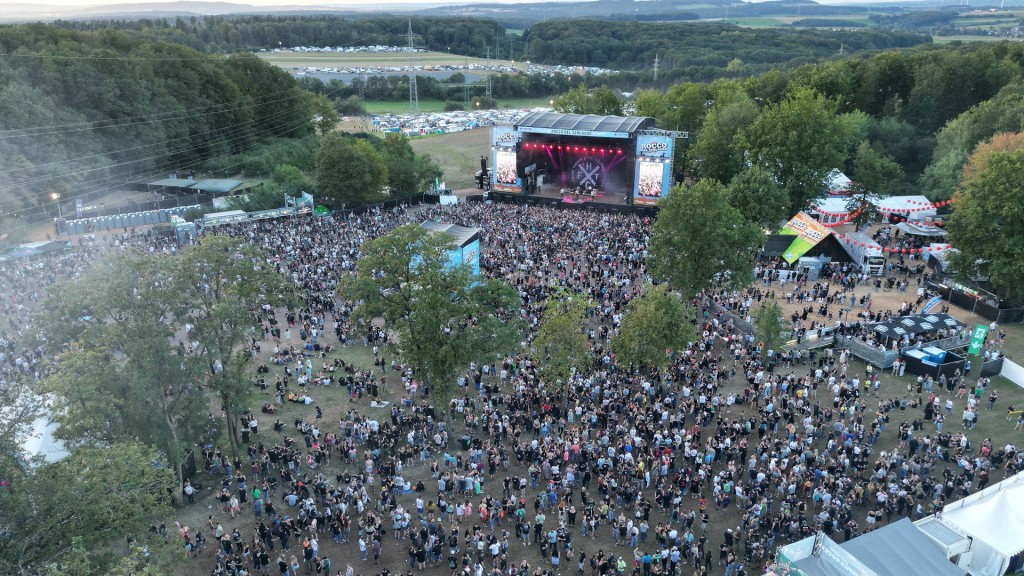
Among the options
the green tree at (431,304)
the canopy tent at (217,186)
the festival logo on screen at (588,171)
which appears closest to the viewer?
the green tree at (431,304)

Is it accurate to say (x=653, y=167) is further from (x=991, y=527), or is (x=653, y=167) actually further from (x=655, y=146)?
(x=991, y=527)

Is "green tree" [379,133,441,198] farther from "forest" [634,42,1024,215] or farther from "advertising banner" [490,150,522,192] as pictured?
"forest" [634,42,1024,215]

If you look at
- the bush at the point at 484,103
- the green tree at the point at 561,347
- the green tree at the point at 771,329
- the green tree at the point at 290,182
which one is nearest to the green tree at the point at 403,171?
the green tree at the point at 290,182

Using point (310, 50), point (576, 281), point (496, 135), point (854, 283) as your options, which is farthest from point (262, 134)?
point (310, 50)

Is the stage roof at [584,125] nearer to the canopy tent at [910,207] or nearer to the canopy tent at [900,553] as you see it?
the canopy tent at [910,207]

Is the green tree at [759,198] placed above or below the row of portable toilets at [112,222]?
above

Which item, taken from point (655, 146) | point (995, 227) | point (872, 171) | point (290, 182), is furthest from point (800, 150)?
point (290, 182)

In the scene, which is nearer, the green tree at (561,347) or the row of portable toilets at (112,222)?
the green tree at (561,347)
